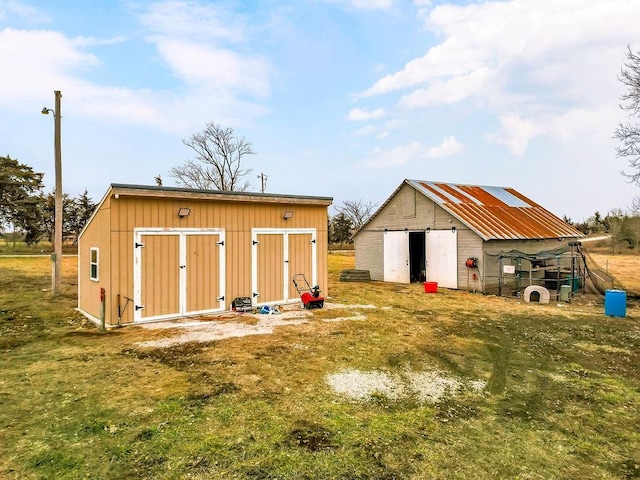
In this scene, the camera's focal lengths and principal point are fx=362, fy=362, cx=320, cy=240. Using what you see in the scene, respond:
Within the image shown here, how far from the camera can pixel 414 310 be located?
10430 millimetres

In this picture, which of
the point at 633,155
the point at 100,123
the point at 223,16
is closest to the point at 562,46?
the point at 633,155

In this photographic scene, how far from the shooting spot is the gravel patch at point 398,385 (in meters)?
4.67

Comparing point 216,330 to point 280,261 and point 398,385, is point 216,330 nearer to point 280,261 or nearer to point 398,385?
point 280,261

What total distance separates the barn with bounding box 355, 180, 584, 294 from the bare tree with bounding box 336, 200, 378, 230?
27.0 meters

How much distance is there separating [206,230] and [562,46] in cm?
1277

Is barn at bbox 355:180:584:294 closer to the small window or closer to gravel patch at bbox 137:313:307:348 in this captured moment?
gravel patch at bbox 137:313:307:348

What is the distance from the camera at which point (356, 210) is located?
47.7 meters

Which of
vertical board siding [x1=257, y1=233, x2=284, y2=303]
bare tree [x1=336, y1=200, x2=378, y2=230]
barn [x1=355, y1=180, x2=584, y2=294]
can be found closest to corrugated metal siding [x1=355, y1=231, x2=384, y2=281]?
barn [x1=355, y1=180, x2=584, y2=294]

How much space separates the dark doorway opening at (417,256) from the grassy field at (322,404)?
9.30 meters

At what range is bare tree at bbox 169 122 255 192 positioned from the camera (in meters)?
35.6

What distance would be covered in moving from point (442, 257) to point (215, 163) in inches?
1068

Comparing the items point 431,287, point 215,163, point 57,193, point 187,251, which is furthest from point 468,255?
point 215,163

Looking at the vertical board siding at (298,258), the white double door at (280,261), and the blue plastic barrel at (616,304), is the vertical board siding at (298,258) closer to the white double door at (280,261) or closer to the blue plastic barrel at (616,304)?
the white double door at (280,261)

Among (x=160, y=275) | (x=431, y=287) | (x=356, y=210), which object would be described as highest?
(x=356, y=210)
